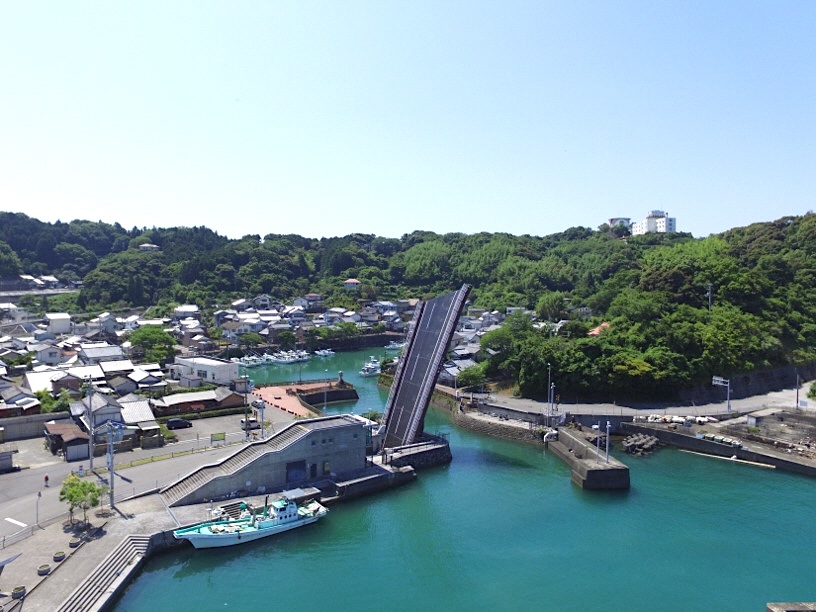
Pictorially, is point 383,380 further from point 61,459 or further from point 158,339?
point 61,459

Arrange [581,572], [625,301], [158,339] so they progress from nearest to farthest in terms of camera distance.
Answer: [581,572]
[625,301]
[158,339]

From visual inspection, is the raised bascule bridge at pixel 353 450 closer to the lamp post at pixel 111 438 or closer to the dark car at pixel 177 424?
the lamp post at pixel 111 438

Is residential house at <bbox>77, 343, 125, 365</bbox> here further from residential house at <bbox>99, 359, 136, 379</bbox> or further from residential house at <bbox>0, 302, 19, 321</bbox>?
residential house at <bbox>0, 302, 19, 321</bbox>

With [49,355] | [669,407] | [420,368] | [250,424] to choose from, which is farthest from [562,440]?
[49,355]

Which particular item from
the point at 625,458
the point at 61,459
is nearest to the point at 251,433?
the point at 61,459

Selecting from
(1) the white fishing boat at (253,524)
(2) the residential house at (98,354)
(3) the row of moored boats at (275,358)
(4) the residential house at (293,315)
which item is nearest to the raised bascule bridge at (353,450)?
(1) the white fishing boat at (253,524)

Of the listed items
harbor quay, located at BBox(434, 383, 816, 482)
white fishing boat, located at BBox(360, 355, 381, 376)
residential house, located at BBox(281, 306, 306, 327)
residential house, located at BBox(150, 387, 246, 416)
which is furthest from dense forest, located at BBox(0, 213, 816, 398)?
residential house, located at BBox(150, 387, 246, 416)
